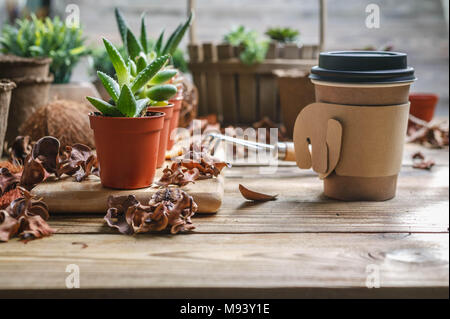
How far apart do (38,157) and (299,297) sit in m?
0.56

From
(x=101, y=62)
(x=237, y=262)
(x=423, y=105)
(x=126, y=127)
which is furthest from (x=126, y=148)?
(x=423, y=105)

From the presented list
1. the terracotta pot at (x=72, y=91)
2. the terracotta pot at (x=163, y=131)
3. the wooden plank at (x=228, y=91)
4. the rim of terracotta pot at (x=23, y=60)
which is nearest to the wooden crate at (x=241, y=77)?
the wooden plank at (x=228, y=91)

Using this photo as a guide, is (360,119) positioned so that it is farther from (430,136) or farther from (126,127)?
(430,136)

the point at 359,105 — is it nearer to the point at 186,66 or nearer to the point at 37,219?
the point at 37,219

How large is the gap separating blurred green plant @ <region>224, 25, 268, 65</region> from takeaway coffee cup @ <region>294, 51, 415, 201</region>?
0.78 metres

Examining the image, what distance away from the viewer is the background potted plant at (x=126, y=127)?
0.83 metres

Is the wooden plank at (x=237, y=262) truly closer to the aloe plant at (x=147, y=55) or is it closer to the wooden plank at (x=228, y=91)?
the aloe plant at (x=147, y=55)

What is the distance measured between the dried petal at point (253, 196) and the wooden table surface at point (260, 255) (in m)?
0.02

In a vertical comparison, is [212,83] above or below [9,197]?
above

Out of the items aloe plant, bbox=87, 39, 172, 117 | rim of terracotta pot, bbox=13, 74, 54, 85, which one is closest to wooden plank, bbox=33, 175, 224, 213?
aloe plant, bbox=87, 39, 172, 117

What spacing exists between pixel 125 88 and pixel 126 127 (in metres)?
0.07

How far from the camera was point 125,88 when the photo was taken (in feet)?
2.63

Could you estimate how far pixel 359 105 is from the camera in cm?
87

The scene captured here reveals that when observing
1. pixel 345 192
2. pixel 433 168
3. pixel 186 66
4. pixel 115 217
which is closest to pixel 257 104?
pixel 186 66
